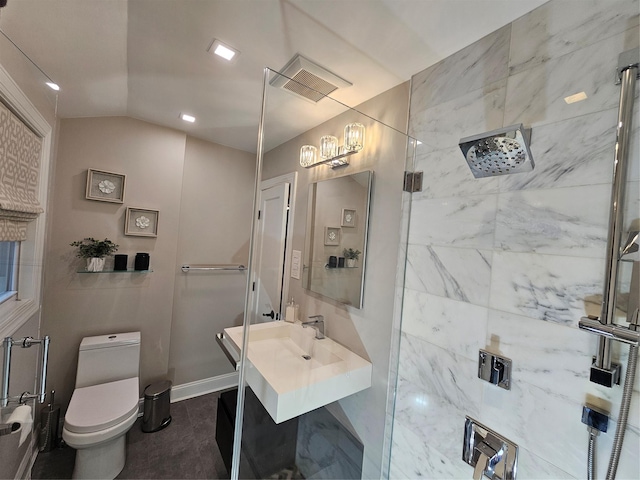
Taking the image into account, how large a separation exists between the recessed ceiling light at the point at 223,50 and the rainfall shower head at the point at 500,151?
1.16 metres

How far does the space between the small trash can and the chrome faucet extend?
155 cm

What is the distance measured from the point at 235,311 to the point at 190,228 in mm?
985

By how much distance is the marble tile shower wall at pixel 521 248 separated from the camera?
783 millimetres

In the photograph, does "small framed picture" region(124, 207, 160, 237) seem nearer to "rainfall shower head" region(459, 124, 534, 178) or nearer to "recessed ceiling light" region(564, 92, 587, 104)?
"rainfall shower head" region(459, 124, 534, 178)

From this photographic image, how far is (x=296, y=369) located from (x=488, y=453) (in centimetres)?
88

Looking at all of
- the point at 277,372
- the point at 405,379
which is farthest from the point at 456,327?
the point at 277,372

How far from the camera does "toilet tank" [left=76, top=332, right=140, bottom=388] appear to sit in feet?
6.31

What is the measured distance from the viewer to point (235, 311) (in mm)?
2742

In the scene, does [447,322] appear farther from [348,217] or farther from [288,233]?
[288,233]

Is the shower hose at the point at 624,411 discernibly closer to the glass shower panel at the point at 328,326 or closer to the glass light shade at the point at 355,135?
the glass shower panel at the point at 328,326

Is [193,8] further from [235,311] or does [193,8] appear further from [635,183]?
[235,311]

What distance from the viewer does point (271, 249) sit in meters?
1.45

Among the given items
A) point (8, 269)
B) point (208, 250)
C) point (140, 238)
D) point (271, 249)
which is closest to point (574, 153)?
point (271, 249)

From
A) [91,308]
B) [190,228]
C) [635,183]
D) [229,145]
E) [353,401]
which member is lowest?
[353,401]
